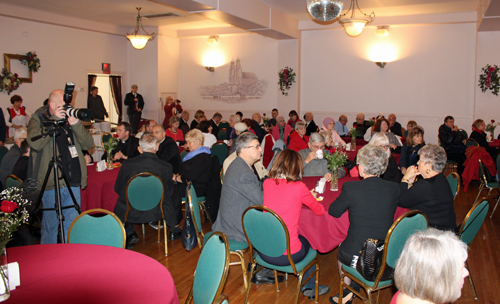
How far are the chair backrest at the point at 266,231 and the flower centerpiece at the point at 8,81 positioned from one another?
9.42 m

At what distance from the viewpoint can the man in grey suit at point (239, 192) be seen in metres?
3.16

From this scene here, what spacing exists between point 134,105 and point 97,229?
35.5 ft

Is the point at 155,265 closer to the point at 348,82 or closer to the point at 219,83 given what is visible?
the point at 348,82

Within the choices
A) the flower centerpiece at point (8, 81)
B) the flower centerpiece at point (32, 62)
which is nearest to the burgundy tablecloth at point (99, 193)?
the flower centerpiece at point (8, 81)

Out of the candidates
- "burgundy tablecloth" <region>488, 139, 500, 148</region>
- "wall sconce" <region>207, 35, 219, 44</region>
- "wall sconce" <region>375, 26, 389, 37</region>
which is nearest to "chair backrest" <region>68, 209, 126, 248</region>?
"burgundy tablecloth" <region>488, 139, 500, 148</region>

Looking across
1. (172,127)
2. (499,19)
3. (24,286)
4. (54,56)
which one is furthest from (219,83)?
(24,286)

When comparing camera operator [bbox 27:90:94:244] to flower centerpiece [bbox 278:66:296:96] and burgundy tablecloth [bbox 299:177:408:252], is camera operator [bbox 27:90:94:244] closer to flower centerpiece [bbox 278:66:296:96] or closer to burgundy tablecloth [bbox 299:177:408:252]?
burgundy tablecloth [bbox 299:177:408:252]

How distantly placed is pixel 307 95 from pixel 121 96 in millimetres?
6337

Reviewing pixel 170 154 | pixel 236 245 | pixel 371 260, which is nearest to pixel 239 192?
pixel 236 245

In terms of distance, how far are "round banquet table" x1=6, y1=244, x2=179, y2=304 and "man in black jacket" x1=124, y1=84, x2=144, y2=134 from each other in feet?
36.2

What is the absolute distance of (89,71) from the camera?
12008 mm

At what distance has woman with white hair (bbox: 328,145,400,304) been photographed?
2686 millimetres

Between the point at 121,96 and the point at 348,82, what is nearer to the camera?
the point at 348,82

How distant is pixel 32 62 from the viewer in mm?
10336
